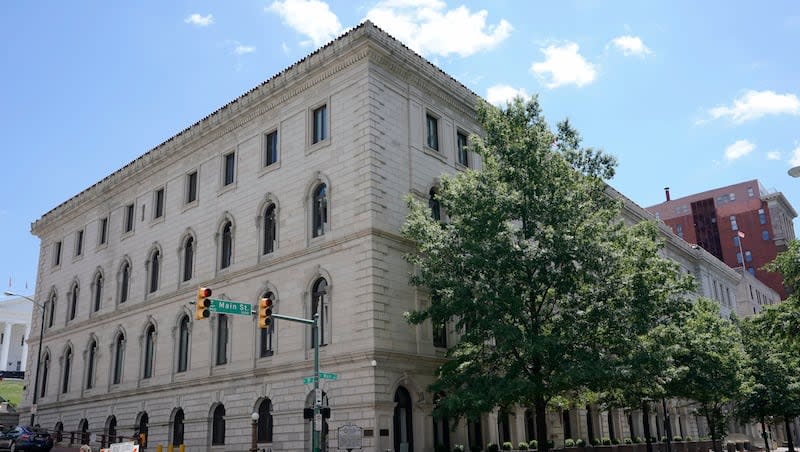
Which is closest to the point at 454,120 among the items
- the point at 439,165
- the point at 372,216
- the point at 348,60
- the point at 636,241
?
the point at 439,165

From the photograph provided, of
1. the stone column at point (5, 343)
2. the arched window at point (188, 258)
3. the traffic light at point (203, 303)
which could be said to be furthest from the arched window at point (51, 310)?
the stone column at point (5, 343)

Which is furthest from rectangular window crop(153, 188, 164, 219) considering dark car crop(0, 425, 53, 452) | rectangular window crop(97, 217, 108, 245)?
dark car crop(0, 425, 53, 452)

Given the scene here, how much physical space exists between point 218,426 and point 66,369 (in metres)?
19.1

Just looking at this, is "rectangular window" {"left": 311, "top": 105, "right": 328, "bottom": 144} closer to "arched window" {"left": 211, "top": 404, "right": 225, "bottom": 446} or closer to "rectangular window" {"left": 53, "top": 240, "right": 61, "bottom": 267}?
"arched window" {"left": 211, "top": 404, "right": 225, "bottom": 446}

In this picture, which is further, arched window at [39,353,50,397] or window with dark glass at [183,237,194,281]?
arched window at [39,353,50,397]

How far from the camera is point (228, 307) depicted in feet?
71.5

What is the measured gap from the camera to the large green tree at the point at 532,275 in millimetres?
24391

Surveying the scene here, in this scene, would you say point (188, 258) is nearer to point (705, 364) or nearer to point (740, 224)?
point (705, 364)

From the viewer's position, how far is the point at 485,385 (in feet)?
81.2

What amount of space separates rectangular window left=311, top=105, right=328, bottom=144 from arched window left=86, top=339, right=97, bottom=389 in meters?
22.3

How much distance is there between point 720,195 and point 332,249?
351 feet

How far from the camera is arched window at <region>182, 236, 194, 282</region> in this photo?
124ft

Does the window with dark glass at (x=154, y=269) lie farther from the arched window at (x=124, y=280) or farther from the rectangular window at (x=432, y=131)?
the rectangular window at (x=432, y=131)

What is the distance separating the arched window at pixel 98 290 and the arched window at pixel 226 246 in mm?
13760
